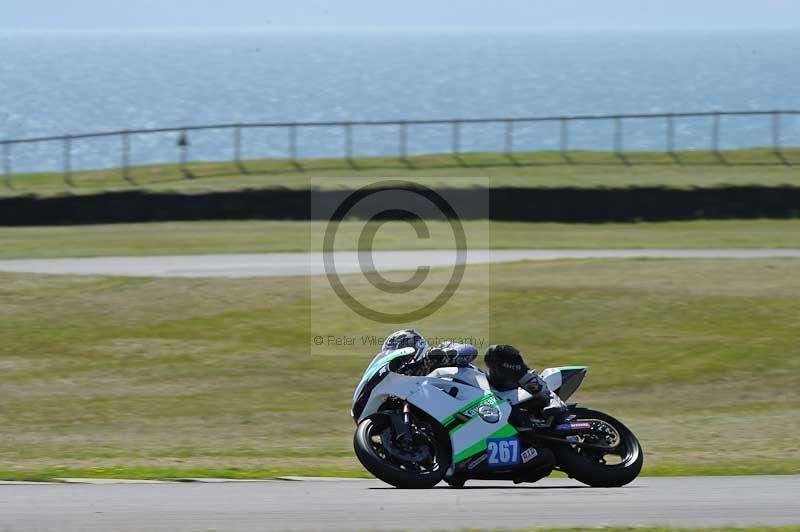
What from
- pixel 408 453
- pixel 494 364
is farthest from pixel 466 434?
pixel 494 364

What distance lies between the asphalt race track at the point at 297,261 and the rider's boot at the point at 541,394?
1628 centimetres

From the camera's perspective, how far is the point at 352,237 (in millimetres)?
34469

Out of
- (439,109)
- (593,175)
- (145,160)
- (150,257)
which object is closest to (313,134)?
(145,160)

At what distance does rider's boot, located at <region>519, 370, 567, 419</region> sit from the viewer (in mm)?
11508

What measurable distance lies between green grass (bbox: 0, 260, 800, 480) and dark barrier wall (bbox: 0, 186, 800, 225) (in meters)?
10.4

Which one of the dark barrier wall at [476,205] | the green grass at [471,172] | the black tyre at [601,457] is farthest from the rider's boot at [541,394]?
the green grass at [471,172]

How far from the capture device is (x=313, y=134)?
136m

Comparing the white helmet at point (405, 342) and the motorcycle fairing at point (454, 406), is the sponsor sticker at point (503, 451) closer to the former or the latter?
the motorcycle fairing at point (454, 406)

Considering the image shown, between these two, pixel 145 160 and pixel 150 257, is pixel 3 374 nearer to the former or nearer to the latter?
pixel 150 257

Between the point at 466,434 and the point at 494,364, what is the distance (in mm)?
725

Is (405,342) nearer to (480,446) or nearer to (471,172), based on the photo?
(480,446)

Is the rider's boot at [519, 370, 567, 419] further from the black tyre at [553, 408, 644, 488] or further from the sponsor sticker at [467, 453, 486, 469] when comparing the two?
the sponsor sticker at [467, 453, 486, 469]

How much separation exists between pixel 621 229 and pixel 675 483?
86.2 ft

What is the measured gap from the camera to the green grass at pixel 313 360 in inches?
583
